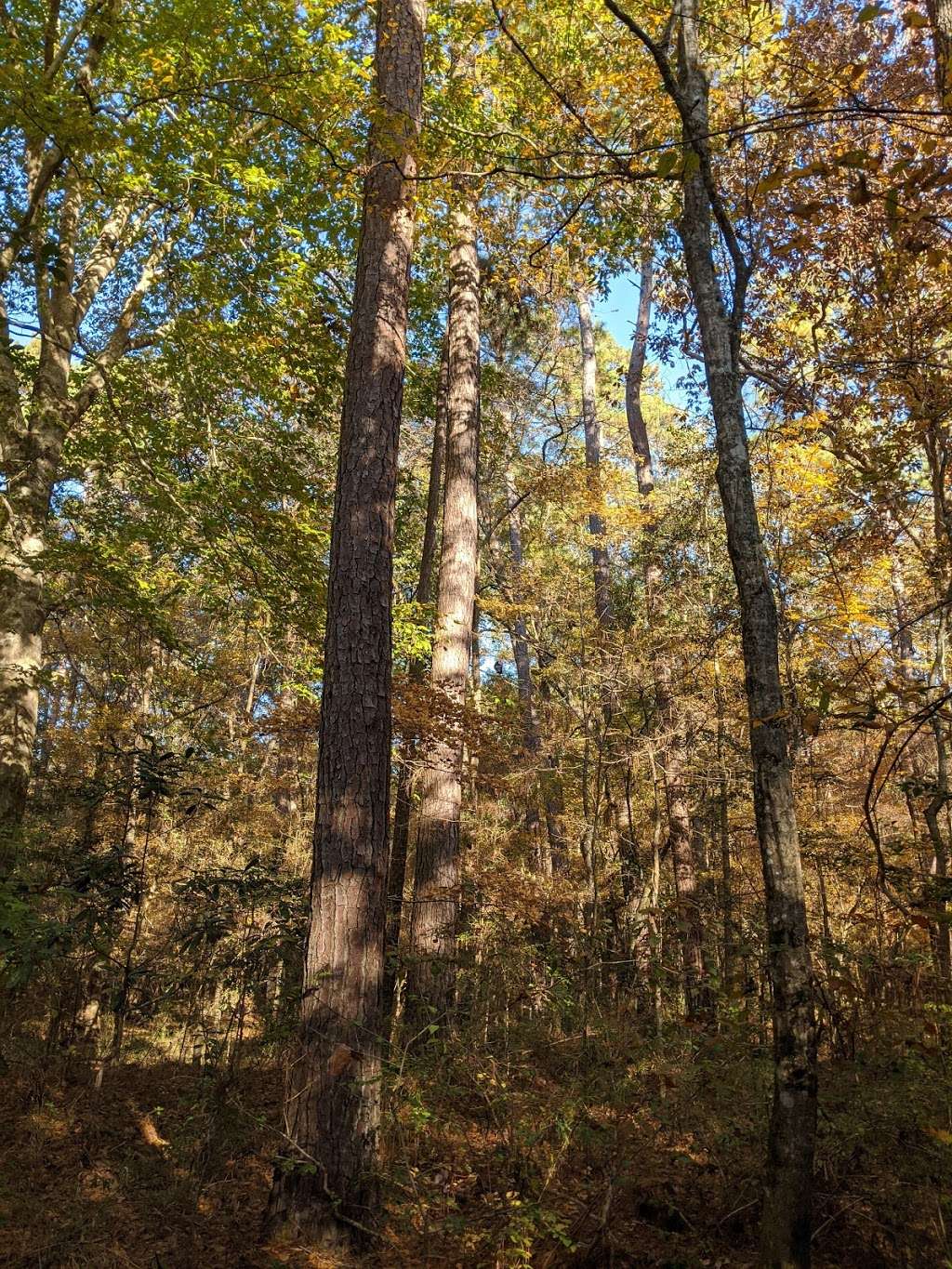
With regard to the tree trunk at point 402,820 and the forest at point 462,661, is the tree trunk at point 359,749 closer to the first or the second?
the forest at point 462,661

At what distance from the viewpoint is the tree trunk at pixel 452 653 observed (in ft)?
22.6

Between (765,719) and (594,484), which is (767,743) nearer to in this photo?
(765,719)

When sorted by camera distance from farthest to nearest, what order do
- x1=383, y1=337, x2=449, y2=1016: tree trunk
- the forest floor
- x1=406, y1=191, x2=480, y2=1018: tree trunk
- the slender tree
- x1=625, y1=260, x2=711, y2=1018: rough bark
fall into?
x1=625, y1=260, x2=711, y2=1018: rough bark → x1=383, y1=337, x2=449, y2=1016: tree trunk → x1=406, y1=191, x2=480, y2=1018: tree trunk → the forest floor → the slender tree

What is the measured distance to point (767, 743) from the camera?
3832mm

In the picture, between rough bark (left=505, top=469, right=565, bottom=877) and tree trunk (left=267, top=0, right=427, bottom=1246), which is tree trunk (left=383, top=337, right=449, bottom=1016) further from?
tree trunk (left=267, top=0, right=427, bottom=1246)

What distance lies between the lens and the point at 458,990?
23.2 ft

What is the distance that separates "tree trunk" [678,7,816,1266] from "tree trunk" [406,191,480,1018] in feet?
5.95

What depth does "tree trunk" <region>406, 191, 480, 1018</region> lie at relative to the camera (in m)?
6.88

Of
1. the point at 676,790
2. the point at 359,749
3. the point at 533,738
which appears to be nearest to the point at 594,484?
the point at 533,738

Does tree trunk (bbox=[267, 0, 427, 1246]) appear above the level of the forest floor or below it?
above

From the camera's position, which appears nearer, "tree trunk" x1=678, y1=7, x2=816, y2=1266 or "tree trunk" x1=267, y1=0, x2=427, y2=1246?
"tree trunk" x1=678, y1=7, x2=816, y2=1266

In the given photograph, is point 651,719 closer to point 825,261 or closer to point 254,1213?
point 825,261

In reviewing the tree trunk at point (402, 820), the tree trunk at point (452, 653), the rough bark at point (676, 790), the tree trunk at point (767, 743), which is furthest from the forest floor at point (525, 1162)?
the rough bark at point (676, 790)

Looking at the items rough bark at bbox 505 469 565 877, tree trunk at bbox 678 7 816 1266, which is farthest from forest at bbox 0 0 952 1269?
rough bark at bbox 505 469 565 877
